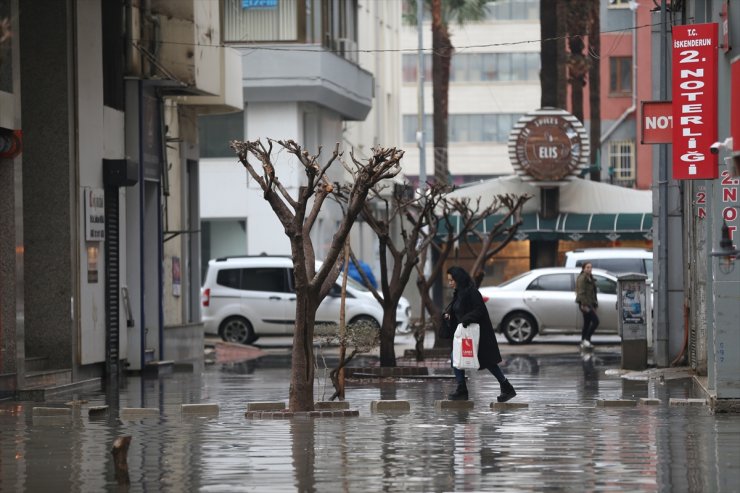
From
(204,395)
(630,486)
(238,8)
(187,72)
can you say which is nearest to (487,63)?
(238,8)

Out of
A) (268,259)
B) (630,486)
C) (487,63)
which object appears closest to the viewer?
(630,486)

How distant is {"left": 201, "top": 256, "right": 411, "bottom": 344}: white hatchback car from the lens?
38.0m

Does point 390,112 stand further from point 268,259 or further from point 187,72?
point 187,72

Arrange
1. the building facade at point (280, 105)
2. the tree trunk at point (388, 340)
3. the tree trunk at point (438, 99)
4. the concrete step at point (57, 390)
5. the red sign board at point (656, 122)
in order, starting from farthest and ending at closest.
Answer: the tree trunk at point (438, 99) < the building facade at point (280, 105) < the tree trunk at point (388, 340) < the red sign board at point (656, 122) < the concrete step at point (57, 390)

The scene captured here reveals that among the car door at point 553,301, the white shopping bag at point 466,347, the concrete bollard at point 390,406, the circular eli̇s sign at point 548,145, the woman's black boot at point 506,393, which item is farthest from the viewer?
the circular eli̇s sign at point 548,145

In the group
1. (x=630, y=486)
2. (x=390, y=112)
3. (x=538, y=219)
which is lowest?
(x=630, y=486)

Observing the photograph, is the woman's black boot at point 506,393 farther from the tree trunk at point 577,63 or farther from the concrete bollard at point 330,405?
the tree trunk at point 577,63

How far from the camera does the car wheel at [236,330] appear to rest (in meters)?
38.3

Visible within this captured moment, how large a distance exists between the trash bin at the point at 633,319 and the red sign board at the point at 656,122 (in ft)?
19.0

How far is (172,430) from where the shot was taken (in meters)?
17.5

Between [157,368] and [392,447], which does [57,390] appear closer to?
[157,368]

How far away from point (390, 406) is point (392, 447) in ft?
14.6

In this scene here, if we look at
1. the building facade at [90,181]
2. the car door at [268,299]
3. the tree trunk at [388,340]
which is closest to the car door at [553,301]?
the car door at [268,299]

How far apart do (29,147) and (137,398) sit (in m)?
4.52
